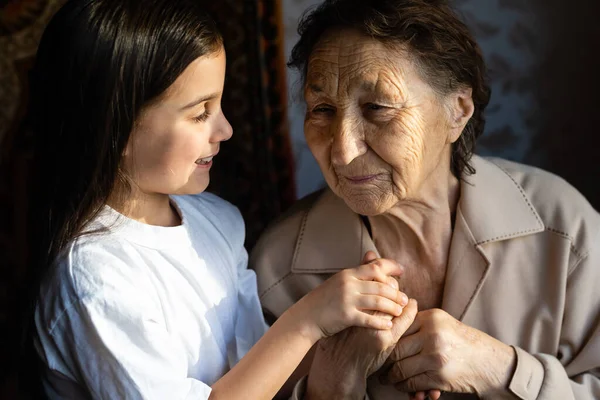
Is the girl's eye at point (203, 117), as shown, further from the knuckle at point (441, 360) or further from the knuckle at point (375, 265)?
the knuckle at point (441, 360)

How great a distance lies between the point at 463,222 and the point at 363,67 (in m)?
0.50

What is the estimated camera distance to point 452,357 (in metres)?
1.72

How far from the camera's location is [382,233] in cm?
200

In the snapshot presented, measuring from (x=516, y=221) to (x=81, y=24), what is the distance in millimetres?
1125

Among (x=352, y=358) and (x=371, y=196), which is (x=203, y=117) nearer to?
(x=371, y=196)

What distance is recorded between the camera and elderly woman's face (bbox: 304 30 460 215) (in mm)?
1697

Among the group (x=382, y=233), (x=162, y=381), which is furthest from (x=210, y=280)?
(x=382, y=233)

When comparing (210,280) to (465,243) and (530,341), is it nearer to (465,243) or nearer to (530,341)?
(465,243)

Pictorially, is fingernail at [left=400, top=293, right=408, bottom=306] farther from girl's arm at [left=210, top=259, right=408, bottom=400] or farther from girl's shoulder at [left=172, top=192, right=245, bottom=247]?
girl's shoulder at [left=172, top=192, right=245, bottom=247]

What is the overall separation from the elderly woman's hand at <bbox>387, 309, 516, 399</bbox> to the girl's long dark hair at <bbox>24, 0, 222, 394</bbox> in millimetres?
778

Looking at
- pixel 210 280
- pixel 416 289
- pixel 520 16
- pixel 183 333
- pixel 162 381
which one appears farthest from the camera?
pixel 520 16

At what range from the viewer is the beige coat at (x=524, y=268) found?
5.99 feet

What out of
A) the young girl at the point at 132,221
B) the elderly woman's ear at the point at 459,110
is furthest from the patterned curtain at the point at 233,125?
the elderly woman's ear at the point at 459,110

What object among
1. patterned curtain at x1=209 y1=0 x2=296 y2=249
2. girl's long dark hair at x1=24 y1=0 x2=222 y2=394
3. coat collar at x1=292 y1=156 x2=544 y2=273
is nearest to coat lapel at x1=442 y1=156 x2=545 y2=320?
coat collar at x1=292 y1=156 x2=544 y2=273
